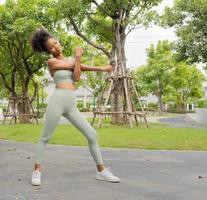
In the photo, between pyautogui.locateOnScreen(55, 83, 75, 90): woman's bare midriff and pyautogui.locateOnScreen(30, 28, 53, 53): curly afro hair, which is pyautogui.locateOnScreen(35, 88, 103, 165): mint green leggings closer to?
pyautogui.locateOnScreen(55, 83, 75, 90): woman's bare midriff

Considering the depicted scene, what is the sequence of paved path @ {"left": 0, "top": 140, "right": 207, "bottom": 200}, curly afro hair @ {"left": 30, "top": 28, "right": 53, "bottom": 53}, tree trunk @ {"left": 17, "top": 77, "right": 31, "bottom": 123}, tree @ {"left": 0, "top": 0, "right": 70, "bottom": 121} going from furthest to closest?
tree trunk @ {"left": 17, "top": 77, "right": 31, "bottom": 123}
tree @ {"left": 0, "top": 0, "right": 70, "bottom": 121}
curly afro hair @ {"left": 30, "top": 28, "right": 53, "bottom": 53}
paved path @ {"left": 0, "top": 140, "right": 207, "bottom": 200}

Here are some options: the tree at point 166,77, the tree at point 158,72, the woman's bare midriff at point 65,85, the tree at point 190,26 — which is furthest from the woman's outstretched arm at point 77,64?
the tree at point 158,72

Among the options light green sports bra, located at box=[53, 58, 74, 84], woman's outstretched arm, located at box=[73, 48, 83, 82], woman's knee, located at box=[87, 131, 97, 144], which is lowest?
woman's knee, located at box=[87, 131, 97, 144]

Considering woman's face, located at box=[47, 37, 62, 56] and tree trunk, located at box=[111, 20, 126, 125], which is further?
tree trunk, located at box=[111, 20, 126, 125]

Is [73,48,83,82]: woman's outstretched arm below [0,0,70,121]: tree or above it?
below

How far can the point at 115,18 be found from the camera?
17875 mm

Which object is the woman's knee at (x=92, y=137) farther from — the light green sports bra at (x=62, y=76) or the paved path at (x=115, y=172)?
the light green sports bra at (x=62, y=76)

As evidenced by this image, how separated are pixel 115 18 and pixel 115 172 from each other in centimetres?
1286

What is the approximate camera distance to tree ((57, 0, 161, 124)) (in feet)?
56.3

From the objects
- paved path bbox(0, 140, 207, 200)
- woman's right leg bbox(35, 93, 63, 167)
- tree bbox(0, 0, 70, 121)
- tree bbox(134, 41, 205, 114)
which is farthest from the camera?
tree bbox(134, 41, 205, 114)

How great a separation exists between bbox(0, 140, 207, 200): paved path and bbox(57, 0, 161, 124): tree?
29.9 feet

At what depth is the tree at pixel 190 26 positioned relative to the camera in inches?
719

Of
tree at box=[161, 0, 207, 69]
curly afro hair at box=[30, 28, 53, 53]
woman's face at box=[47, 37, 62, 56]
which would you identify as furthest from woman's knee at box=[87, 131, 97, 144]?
tree at box=[161, 0, 207, 69]

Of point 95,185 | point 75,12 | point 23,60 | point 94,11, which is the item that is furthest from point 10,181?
point 23,60
